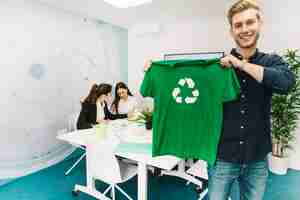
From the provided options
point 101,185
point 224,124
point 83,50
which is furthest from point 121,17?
point 224,124

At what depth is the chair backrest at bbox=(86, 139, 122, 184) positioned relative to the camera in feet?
5.74

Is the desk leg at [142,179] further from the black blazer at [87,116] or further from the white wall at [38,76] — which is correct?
the white wall at [38,76]

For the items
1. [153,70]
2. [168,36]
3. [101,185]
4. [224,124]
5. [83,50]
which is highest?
[168,36]

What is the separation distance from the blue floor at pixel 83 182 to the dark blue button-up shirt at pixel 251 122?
1.44m

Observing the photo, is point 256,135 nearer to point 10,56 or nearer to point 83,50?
point 10,56

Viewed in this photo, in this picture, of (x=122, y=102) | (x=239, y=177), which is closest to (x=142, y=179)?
(x=239, y=177)

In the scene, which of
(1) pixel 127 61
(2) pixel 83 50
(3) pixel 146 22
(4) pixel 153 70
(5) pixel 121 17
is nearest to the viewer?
(4) pixel 153 70

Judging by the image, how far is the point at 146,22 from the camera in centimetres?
402

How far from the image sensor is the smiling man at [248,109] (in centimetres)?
95

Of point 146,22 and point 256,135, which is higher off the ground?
point 146,22

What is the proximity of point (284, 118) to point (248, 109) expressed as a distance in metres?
2.10

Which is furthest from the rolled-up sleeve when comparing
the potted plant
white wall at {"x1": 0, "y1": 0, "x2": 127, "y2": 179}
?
white wall at {"x1": 0, "y1": 0, "x2": 127, "y2": 179}

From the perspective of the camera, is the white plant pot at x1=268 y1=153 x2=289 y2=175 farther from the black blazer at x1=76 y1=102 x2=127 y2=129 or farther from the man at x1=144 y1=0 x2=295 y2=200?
the black blazer at x1=76 y1=102 x2=127 y2=129

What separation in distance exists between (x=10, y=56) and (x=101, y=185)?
1.88 meters
